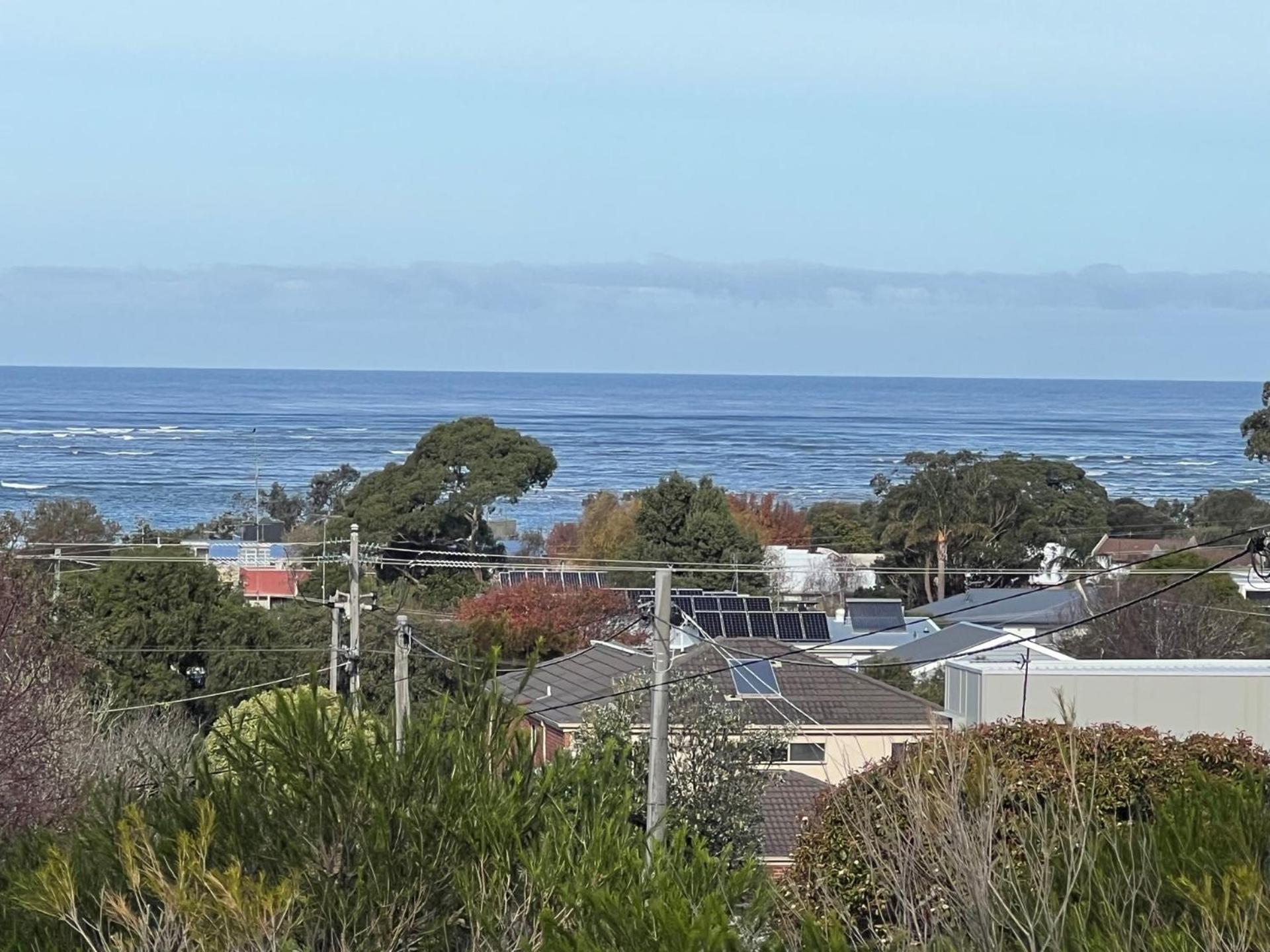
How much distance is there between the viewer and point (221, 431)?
135 metres

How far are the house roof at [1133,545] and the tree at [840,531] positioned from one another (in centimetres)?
932

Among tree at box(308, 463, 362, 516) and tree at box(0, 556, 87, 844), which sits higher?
tree at box(0, 556, 87, 844)

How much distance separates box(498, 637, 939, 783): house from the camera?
24.5m

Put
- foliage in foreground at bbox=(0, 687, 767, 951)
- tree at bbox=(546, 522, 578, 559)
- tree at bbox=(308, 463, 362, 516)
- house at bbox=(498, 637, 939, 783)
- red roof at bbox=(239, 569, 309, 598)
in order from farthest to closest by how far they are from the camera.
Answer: tree at bbox=(308, 463, 362, 516)
tree at bbox=(546, 522, 578, 559)
red roof at bbox=(239, 569, 309, 598)
house at bbox=(498, 637, 939, 783)
foliage in foreground at bbox=(0, 687, 767, 951)

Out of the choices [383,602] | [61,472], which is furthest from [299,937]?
[61,472]

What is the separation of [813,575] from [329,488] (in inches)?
1330

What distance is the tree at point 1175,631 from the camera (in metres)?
34.9

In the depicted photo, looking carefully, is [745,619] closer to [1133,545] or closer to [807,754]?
[807,754]

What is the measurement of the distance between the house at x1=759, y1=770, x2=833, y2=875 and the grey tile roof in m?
11.4

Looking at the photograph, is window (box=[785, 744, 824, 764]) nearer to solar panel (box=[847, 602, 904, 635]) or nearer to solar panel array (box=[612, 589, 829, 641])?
solar panel array (box=[612, 589, 829, 641])

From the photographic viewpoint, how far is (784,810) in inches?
896

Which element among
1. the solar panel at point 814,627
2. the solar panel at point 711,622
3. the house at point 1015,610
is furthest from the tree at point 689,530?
Answer: the solar panel at point 711,622

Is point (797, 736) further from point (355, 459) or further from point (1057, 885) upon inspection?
point (355, 459)

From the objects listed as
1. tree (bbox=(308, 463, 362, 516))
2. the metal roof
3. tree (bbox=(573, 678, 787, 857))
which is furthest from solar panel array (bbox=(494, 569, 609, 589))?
tree (bbox=(308, 463, 362, 516))
